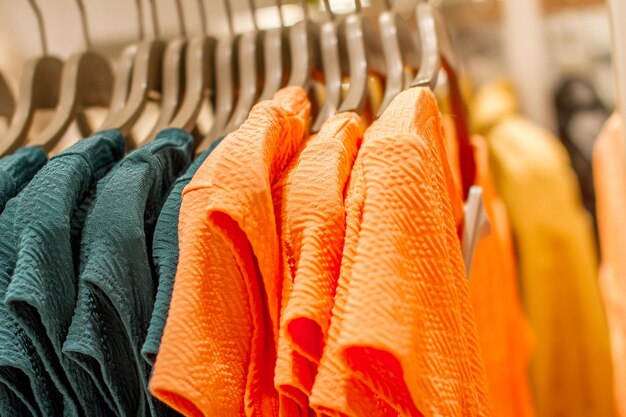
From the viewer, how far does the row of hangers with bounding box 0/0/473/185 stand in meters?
0.65

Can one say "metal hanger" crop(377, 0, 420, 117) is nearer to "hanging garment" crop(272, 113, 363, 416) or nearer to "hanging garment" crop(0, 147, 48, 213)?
"hanging garment" crop(272, 113, 363, 416)

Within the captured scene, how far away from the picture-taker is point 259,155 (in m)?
0.43

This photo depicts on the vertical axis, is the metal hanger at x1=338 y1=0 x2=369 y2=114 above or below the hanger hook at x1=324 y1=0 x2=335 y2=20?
below

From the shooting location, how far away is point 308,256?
412 mm

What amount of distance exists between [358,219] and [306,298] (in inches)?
2.5

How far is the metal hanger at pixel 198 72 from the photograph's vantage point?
669 millimetres

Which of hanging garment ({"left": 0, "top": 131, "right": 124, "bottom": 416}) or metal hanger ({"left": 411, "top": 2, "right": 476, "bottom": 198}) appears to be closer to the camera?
hanging garment ({"left": 0, "top": 131, "right": 124, "bottom": 416})

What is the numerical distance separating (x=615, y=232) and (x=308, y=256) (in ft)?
1.59

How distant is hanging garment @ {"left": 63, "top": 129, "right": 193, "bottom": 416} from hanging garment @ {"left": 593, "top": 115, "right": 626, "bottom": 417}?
1.69 feet

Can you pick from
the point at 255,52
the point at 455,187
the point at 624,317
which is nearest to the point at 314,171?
the point at 455,187

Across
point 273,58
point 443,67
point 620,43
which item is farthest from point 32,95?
point 620,43

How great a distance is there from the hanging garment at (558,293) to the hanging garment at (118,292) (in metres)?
0.73

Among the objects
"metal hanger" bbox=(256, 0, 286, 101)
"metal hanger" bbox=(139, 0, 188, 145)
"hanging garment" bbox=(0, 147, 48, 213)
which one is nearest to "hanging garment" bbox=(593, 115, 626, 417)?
"metal hanger" bbox=(256, 0, 286, 101)

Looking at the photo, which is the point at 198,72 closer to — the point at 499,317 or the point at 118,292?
the point at 118,292
